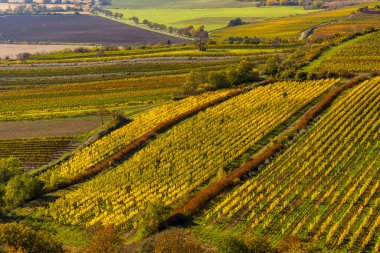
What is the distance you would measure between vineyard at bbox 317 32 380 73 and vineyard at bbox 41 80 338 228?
16548mm

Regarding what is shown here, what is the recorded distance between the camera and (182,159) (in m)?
69.1

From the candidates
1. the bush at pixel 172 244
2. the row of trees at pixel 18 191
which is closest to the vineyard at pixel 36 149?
the row of trees at pixel 18 191

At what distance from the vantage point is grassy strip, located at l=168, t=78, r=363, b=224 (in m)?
52.5

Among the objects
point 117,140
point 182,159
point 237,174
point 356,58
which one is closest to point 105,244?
point 237,174

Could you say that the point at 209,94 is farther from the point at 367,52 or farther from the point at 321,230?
the point at 321,230

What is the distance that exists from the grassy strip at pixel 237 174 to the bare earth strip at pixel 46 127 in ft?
135

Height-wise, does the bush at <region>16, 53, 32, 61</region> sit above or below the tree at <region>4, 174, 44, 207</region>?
above

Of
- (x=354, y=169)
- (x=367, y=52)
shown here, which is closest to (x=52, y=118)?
(x=354, y=169)

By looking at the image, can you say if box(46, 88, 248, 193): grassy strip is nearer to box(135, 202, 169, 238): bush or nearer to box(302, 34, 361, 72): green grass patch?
box(135, 202, 169, 238): bush

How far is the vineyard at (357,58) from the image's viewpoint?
354 feet

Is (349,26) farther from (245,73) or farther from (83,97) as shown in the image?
(83,97)

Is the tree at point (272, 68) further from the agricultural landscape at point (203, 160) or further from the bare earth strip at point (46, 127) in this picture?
the bare earth strip at point (46, 127)

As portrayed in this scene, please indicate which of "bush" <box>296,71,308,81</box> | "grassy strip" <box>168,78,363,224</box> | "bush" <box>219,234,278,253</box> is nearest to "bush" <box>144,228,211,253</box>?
"bush" <box>219,234,278,253</box>

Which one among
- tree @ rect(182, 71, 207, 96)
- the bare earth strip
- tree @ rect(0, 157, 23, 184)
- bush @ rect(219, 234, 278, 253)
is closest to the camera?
bush @ rect(219, 234, 278, 253)
